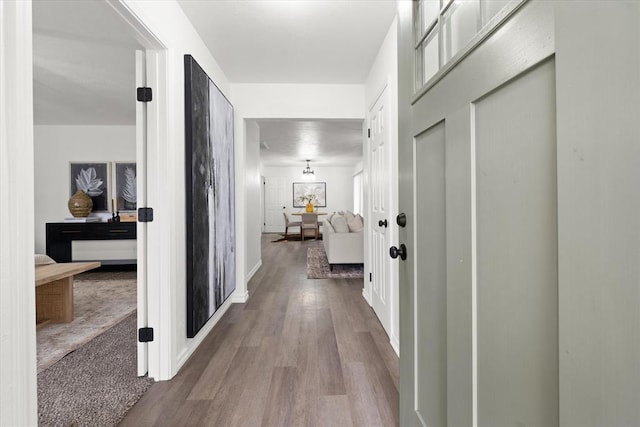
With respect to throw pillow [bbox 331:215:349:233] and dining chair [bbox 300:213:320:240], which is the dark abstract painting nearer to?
throw pillow [bbox 331:215:349:233]

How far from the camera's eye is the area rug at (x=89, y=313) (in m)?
2.26

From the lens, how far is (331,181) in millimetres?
10414

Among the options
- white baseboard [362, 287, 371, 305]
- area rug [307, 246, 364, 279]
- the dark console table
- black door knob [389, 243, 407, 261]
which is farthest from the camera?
the dark console table

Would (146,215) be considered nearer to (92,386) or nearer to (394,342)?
(92,386)

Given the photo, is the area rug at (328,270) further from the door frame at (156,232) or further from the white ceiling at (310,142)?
the door frame at (156,232)

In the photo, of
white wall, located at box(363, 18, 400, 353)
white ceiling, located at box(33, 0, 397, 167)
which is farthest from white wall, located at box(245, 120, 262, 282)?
white wall, located at box(363, 18, 400, 353)

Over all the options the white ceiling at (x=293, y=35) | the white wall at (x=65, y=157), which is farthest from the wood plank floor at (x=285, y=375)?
the white wall at (x=65, y=157)

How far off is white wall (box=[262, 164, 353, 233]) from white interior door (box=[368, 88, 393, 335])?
7.27 meters

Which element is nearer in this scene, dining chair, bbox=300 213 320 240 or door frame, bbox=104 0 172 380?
door frame, bbox=104 0 172 380

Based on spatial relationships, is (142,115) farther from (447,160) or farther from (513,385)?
(513,385)

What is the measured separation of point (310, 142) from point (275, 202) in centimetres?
404

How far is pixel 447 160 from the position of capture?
0.83 metres

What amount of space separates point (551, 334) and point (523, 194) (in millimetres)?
247

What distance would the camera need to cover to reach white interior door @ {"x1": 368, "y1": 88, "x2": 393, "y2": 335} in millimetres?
2451
